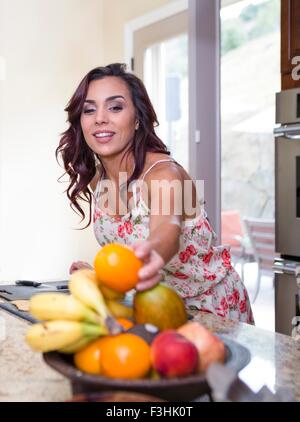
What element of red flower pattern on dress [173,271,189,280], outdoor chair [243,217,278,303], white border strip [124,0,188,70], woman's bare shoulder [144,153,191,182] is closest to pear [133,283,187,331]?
woman's bare shoulder [144,153,191,182]

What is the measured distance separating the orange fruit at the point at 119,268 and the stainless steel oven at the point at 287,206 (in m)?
1.74

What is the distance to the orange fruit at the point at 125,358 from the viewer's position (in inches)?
24.5

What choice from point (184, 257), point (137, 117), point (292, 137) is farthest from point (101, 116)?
point (292, 137)

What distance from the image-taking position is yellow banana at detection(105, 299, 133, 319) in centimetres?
76

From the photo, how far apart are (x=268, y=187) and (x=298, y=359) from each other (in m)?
8.09

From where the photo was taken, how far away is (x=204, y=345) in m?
0.66

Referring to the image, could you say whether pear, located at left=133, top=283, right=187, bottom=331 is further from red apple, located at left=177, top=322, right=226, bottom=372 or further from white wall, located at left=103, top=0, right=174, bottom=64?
Result: white wall, located at left=103, top=0, right=174, bottom=64

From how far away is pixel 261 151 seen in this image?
904 cm

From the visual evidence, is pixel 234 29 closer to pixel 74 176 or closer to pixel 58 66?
pixel 58 66

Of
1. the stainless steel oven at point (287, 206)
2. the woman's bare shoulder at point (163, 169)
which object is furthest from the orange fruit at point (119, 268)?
the stainless steel oven at point (287, 206)

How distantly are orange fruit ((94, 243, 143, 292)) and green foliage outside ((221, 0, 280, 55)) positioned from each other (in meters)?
9.55

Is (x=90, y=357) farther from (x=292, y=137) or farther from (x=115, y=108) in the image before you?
(x=292, y=137)

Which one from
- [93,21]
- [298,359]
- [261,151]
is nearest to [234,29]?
[261,151]

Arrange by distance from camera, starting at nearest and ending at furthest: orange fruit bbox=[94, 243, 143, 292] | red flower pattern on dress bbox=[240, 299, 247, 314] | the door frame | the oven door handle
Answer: orange fruit bbox=[94, 243, 143, 292] < red flower pattern on dress bbox=[240, 299, 247, 314] < the oven door handle < the door frame
